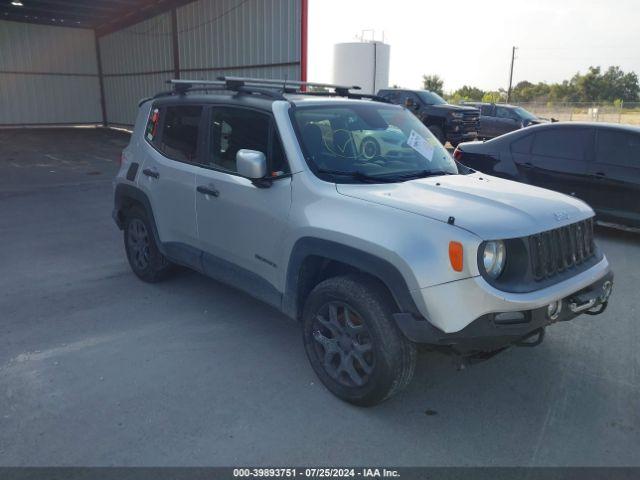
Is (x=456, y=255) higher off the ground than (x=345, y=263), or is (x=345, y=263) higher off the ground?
(x=456, y=255)

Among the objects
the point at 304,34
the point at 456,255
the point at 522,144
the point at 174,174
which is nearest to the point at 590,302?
the point at 456,255

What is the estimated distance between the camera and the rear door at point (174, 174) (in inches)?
171

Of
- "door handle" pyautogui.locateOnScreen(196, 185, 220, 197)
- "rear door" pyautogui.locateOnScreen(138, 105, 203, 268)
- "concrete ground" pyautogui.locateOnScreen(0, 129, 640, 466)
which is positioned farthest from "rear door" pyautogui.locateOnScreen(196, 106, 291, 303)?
"concrete ground" pyautogui.locateOnScreen(0, 129, 640, 466)

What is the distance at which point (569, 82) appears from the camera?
70500 millimetres

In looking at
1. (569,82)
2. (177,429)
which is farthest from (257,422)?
(569,82)

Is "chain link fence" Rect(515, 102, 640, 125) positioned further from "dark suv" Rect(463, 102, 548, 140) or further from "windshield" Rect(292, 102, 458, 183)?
"windshield" Rect(292, 102, 458, 183)

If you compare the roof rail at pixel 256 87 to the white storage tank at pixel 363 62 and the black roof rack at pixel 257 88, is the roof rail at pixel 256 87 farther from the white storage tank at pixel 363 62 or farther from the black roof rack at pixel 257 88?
the white storage tank at pixel 363 62

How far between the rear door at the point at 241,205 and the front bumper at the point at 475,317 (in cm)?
119

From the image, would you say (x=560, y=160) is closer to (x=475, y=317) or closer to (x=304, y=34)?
(x=475, y=317)

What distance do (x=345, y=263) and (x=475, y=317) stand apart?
83 centimetres

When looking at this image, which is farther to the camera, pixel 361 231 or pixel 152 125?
pixel 152 125

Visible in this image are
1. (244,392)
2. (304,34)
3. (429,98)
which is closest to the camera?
(244,392)

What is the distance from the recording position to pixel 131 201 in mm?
Answer: 5234

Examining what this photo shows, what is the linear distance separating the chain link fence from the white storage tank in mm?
11955
